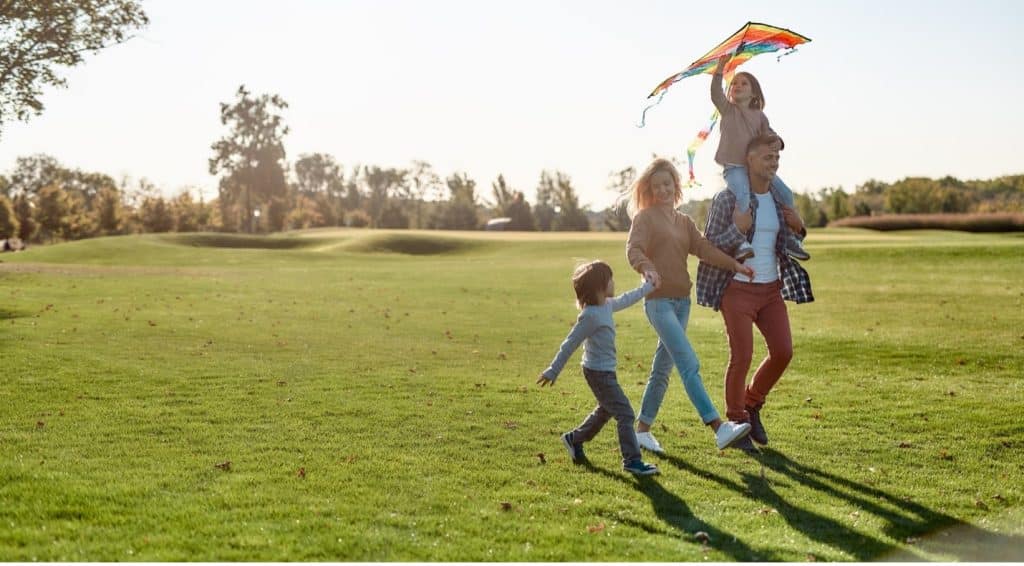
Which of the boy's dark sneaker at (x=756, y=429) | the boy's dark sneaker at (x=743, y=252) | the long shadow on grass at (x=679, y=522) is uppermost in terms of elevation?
the boy's dark sneaker at (x=743, y=252)

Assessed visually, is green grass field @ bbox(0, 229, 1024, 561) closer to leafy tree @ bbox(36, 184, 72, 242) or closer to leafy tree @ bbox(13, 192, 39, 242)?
leafy tree @ bbox(13, 192, 39, 242)

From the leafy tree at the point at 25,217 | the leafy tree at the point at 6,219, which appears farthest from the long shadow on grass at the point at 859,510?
the leafy tree at the point at 25,217

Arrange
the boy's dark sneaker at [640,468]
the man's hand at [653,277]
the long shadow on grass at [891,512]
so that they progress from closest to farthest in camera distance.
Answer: the long shadow on grass at [891,512], the boy's dark sneaker at [640,468], the man's hand at [653,277]

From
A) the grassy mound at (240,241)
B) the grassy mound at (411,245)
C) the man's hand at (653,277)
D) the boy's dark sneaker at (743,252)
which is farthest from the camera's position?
the grassy mound at (240,241)

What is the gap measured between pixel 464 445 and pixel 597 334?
191 cm

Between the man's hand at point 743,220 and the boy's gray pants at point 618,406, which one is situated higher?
the man's hand at point 743,220

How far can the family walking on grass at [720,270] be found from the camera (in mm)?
7910

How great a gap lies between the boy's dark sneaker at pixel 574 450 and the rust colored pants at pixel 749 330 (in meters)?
1.46

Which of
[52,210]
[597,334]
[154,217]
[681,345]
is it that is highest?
[52,210]

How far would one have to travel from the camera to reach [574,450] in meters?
8.30

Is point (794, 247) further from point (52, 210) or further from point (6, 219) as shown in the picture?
point (52, 210)

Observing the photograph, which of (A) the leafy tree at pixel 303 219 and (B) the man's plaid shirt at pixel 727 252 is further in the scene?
(A) the leafy tree at pixel 303 219

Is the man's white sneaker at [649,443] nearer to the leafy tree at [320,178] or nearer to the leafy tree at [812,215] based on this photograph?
the leafy tree at [812,215]

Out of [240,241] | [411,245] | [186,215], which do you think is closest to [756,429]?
[411,245]
